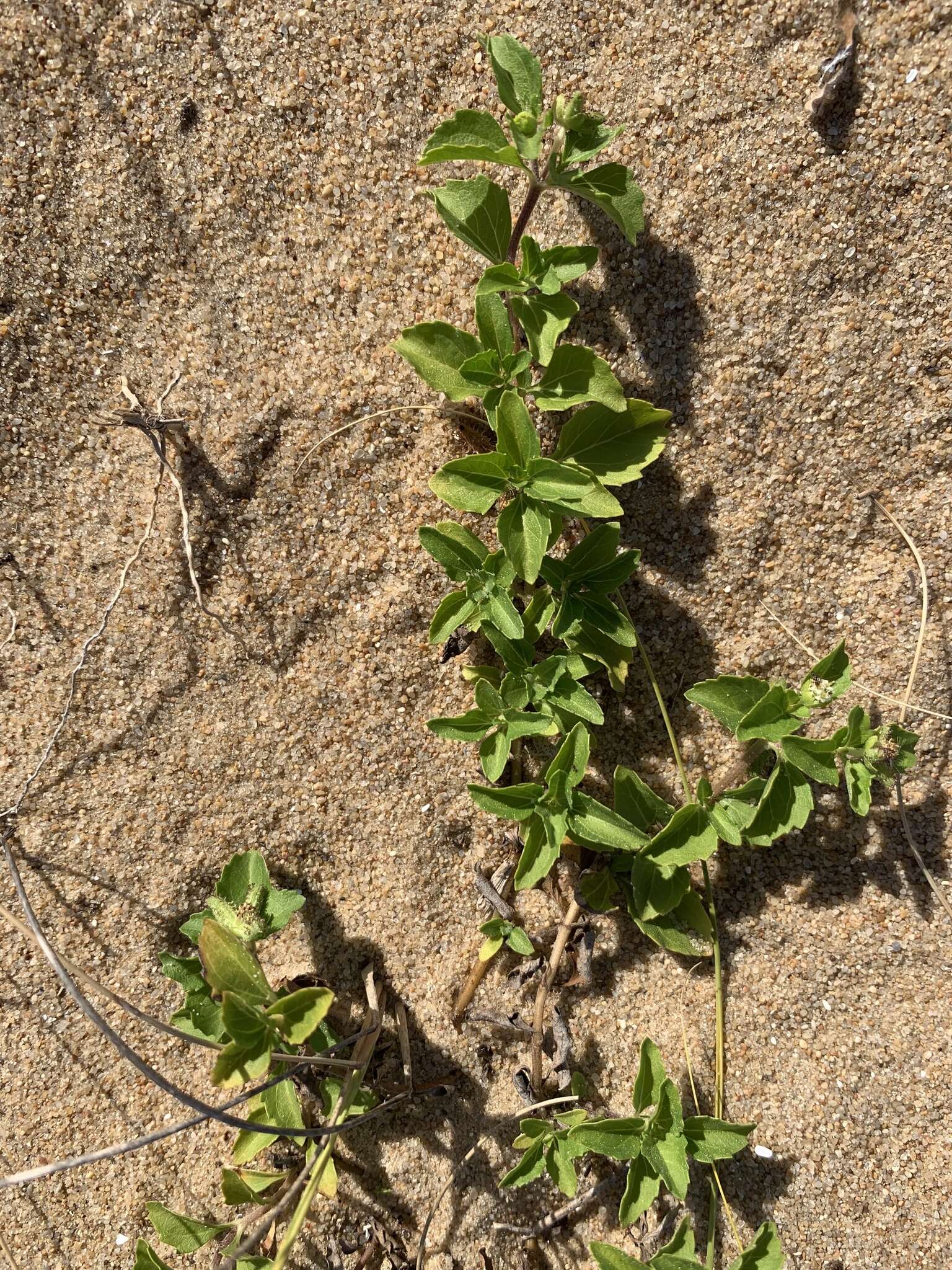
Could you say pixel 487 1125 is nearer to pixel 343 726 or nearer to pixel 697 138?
pixel 343 726

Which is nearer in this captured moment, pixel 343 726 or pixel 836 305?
pixel 836 305

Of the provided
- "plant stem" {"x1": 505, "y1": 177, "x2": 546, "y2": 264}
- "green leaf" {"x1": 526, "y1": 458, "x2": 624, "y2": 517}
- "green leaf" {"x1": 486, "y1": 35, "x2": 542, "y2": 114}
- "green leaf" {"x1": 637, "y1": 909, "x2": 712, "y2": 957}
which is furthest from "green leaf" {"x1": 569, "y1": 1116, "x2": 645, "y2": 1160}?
"green leaf" {"x1": 486, "y1": 35, "x2": 542, "y2": 114}

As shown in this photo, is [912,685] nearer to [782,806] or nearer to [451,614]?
[782,806]

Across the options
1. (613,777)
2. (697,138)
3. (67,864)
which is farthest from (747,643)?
(67,864)

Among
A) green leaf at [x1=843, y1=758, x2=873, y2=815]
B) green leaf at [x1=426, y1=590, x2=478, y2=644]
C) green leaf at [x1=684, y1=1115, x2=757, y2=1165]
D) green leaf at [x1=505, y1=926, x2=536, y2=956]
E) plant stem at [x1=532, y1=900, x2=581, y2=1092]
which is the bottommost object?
green leaf at [x1=684, y1=1115, x2=757, y2=1165]

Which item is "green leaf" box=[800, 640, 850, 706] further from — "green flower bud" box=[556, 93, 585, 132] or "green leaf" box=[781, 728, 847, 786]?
"green flower bud" box=[556, 93, 585, 132]

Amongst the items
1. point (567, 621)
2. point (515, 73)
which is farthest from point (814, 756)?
point (515, 73)
